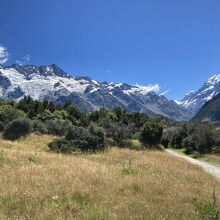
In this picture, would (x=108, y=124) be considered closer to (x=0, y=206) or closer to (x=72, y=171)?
(x=72, y=171)

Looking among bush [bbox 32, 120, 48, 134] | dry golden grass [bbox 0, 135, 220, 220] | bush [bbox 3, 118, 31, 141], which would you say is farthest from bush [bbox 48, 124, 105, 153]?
dry golden grass [bbox 0, 135, 220, 220]

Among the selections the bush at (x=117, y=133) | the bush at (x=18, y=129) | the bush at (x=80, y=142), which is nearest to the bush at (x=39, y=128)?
the bush at (x=18, y=129)

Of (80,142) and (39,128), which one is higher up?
(39,128)

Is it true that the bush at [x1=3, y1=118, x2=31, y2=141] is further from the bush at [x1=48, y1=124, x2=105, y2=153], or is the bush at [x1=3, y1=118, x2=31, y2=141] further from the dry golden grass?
the dry golden grass

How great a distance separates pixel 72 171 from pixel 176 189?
4407mm

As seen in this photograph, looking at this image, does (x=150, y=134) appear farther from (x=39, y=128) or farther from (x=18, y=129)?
(x=18, y=129)

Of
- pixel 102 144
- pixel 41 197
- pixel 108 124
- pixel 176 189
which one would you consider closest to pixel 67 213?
pixel 41 197

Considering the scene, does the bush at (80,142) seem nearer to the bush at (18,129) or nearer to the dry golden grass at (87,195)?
the bush at (18,129)

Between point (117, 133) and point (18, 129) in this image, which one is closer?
point (18, 129)

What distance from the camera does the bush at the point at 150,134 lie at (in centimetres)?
6231

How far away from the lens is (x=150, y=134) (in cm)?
6250

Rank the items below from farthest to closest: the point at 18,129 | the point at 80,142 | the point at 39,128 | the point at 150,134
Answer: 1. the point at 150,134
2. the point at 39,128
3. the point at 18,129
4. the point at 80,142

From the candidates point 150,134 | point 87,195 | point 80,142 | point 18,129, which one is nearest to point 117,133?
point 150,134

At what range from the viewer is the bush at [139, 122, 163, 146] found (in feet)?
204
